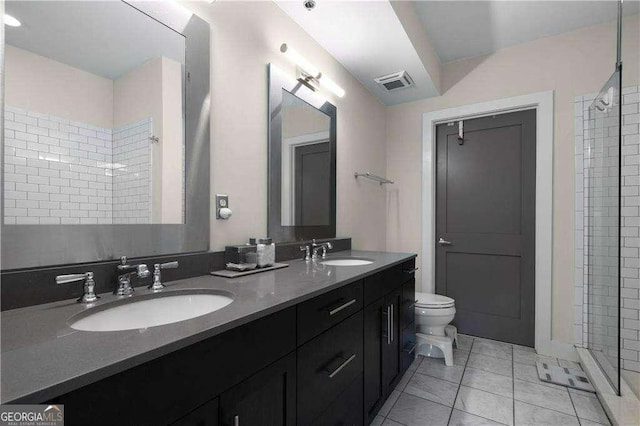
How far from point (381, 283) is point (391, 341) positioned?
39 centimetres

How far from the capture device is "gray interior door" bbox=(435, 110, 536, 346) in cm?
254

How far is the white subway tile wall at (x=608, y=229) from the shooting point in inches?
74.5

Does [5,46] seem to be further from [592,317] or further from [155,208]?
[592,317]

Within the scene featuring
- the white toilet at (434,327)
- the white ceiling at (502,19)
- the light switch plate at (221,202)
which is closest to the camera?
the light switch plate at (221,202)

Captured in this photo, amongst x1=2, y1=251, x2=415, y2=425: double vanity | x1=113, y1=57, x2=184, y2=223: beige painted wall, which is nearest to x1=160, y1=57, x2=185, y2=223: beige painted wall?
x1=113, y1=57, x2=184, y2=223: beige painted wall

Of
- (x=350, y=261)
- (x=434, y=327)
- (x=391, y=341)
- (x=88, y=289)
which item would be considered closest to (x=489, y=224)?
(x=434, y=327)

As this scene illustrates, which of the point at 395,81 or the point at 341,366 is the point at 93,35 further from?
the point at 395,81

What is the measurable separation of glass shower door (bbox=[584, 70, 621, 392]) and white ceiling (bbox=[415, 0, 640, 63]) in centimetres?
65

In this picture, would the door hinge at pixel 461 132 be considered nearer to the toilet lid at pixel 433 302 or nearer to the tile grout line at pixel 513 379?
the toilet lid at pixel 433 302

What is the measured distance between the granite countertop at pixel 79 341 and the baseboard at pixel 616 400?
1.80m

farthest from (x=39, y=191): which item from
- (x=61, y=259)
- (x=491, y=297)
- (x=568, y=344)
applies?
(x=568, y=344)

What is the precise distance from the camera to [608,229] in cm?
194

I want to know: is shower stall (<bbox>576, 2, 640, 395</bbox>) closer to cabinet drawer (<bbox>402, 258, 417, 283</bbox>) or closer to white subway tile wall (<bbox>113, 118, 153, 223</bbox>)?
cabinet drawer (<bbox>402, 258, 417, 283</bbox>)

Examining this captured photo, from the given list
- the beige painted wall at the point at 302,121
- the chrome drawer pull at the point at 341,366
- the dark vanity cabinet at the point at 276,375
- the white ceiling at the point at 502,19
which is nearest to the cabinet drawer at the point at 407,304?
the dark vanity cabinet at the point at 276,375
